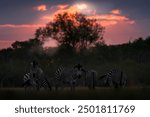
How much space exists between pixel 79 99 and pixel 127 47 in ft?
181

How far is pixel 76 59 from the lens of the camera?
56.1 m

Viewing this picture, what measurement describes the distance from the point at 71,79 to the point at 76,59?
2270cm

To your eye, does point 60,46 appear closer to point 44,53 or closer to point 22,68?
point 44,53

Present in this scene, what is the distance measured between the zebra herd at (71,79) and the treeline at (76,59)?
1937 mm

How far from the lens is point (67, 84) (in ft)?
119

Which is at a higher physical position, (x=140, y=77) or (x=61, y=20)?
(x=61, y=20)

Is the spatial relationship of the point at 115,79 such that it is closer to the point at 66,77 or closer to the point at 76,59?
the point at 66,77

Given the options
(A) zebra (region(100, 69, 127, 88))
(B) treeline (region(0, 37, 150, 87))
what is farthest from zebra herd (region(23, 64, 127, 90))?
(B) treeline (region(0, 37, 150, 87))

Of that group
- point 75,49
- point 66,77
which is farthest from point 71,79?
point 75,49

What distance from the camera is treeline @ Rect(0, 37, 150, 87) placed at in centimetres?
4262

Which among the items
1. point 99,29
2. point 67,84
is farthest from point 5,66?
point 99,29

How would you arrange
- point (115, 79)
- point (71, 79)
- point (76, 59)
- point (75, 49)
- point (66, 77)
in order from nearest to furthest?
point (71, 79)
point (66, 77)
point (115, 79)
point (76, 59)
point (75, 49)

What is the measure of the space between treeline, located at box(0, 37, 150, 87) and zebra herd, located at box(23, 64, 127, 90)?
194cm

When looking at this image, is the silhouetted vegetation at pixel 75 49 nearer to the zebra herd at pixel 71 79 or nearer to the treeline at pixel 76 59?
the treeline at pixel 76 59
